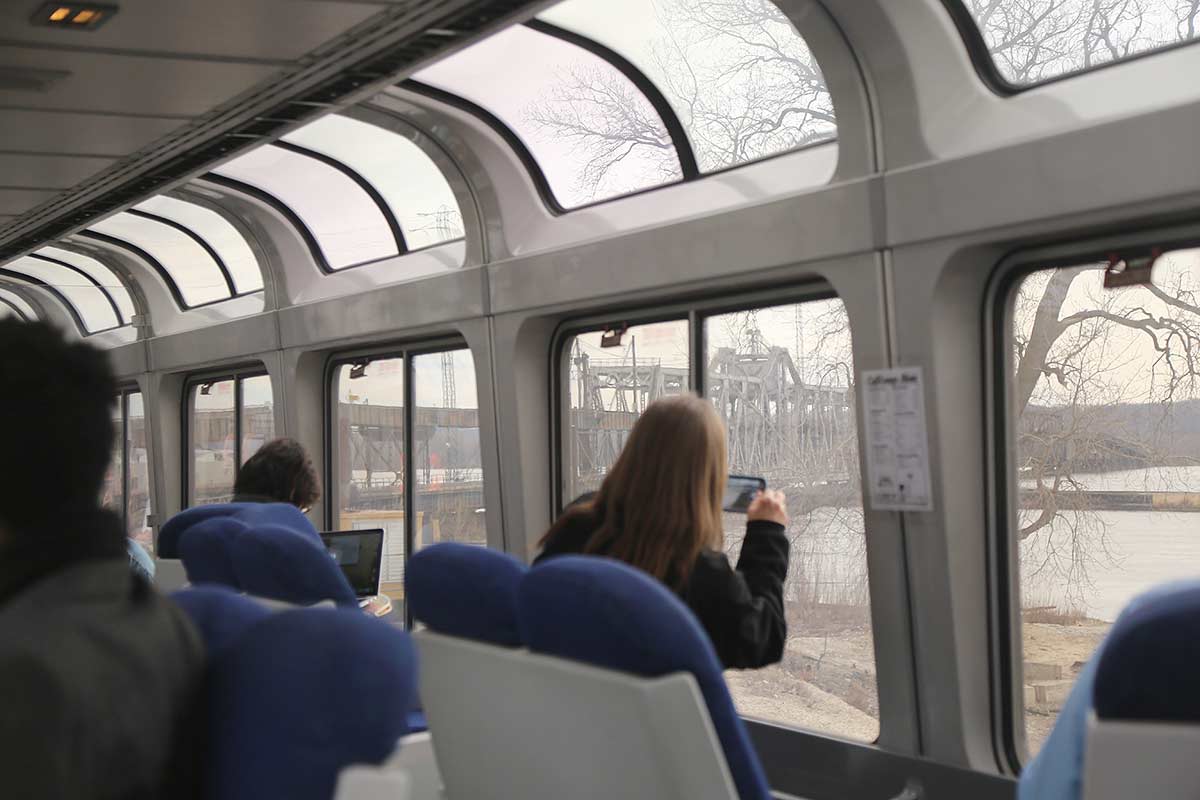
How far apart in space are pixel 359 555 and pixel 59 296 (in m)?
8.44


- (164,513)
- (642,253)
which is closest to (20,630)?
(642,253)

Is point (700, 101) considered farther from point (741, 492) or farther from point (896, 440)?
point (741, 492)

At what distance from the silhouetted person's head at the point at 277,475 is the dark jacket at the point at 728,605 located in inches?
93.3

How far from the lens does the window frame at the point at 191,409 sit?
945 cm

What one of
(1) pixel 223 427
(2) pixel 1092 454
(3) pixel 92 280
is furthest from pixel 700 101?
(3) pixel 92 280

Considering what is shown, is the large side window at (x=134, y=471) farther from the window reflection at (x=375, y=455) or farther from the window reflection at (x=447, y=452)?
the window reflection at (x=447, y=452)

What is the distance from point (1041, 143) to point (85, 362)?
8.98 feet

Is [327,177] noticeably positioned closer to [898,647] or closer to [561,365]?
[561,365]

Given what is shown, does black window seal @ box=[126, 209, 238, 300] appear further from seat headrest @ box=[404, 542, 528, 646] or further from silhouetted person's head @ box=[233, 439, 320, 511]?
seat headrest @ box=[404, 542, 528, 646]

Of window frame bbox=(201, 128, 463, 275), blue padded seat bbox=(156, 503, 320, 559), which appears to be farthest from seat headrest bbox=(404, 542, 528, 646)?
window frame bbox=(201, 128, 463, 275)

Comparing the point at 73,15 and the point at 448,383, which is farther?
the point at 448,383

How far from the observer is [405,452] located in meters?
7.56

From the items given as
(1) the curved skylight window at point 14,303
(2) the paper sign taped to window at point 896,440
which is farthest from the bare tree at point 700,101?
(1) the curved skylight window at point 14,303

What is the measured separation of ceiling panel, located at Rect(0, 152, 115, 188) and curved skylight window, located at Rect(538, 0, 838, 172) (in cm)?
260
